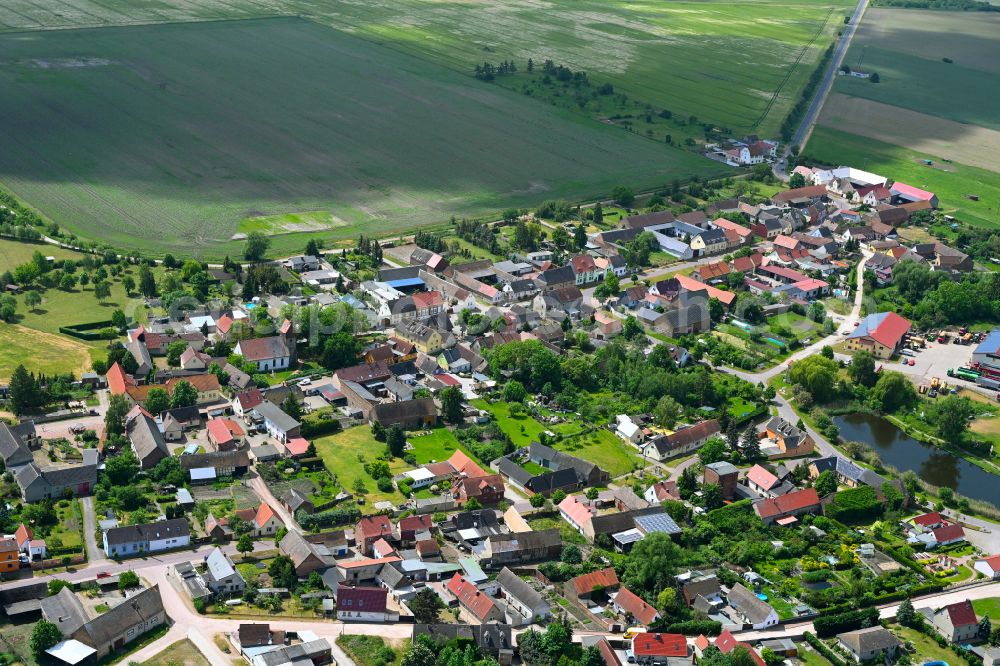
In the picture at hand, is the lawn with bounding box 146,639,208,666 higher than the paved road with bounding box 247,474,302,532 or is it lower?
lower

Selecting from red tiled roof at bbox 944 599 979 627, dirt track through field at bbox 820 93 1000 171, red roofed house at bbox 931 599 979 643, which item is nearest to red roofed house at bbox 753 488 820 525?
red roofed house at bbox 931 599 979 643

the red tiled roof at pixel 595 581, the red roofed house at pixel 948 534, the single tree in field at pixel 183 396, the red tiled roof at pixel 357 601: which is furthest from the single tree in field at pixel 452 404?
the red roofed house at pixel 948 534

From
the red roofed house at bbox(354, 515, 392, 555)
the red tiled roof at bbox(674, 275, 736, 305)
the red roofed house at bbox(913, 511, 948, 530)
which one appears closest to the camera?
the red roofed house at bbox(354, 515, 392, 555)

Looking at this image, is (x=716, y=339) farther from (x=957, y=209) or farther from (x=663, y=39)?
(x=663, y=39)

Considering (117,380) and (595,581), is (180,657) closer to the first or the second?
(595,581)

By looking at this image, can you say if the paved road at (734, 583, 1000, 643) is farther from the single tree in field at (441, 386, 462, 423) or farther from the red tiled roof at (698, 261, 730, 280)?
the red tiled roof at (698, 261, 730, 280)

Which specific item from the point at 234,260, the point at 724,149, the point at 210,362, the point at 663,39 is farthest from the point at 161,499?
the point at 663,39

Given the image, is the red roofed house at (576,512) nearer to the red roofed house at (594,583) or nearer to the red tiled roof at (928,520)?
the red roofed house at (594,583)
